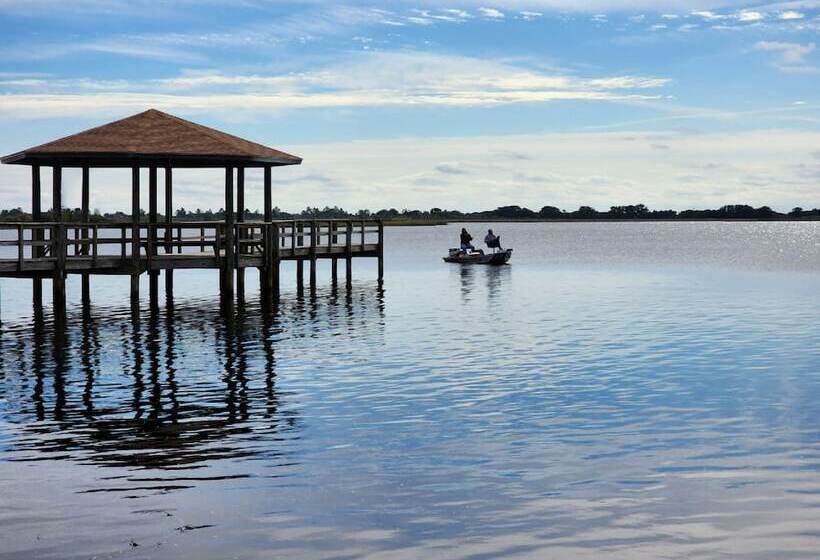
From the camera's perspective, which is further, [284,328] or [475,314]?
[475,314]

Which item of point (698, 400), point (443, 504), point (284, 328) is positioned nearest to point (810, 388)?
point (698, 400)

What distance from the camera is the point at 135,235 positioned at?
113 feet

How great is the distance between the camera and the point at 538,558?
9.77 m

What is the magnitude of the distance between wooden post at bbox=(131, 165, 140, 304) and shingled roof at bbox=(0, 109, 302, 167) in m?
0.68

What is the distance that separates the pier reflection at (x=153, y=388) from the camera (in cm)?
1464

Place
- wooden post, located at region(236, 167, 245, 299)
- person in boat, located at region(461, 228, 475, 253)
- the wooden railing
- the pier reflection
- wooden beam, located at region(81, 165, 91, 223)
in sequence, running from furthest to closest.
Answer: person in boat, located at region(461, 228, 475, 253) → wooden post, located at region(236, 167, 245, 299) → wooden beam, located at region(81, 165, 91, 223) → the wooden railing → the pier reflection

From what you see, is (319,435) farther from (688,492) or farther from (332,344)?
(332,344)

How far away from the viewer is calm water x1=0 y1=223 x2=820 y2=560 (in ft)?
34.4

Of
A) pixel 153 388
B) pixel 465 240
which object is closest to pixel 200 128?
pixel 153 388

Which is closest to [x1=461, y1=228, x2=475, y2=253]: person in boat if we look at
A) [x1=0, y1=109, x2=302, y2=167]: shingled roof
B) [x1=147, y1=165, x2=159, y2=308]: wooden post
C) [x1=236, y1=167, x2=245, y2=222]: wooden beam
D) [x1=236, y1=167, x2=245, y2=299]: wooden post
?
[x1=236, y1=167, x2=245, y2=299]: wooden post

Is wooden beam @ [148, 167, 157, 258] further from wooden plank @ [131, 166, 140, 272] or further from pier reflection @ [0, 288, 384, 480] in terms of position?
pier reflection @ [0, 288, 384, 480]

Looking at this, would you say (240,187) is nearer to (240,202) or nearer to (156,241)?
(240,202)

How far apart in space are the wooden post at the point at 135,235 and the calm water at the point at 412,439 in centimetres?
367

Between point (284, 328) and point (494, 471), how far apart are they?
18.1 meters
